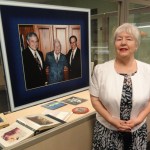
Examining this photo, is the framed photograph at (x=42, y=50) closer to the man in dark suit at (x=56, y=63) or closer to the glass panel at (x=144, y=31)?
the man in dark suit at (x=56, y=63)

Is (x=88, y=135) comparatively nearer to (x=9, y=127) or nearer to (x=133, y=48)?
(x=9, y=127)

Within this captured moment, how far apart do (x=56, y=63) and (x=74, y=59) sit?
0.19 meters

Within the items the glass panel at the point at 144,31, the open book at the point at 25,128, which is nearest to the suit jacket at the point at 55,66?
the open book at the point at 25,128

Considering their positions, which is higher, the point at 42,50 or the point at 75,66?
the point at 42,50

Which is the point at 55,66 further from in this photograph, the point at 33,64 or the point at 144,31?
the point at 144,31

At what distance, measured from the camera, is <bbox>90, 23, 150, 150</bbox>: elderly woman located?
1210mm

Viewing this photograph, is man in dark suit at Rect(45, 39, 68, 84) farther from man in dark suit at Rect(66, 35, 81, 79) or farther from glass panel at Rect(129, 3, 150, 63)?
glass panel at Rect(129, 3, 150, 63)

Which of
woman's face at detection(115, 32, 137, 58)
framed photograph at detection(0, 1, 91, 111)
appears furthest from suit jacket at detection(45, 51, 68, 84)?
woman's face at detection(115, 32, 137, 58)

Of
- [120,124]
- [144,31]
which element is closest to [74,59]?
[120,124]

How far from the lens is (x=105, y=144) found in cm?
133

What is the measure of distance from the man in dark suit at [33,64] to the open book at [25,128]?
0.23m

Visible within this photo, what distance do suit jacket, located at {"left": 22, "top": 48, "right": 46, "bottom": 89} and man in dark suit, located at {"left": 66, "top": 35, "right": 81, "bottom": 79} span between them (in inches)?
10.5

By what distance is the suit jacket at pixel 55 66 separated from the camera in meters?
1.43

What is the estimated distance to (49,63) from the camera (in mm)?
1435
